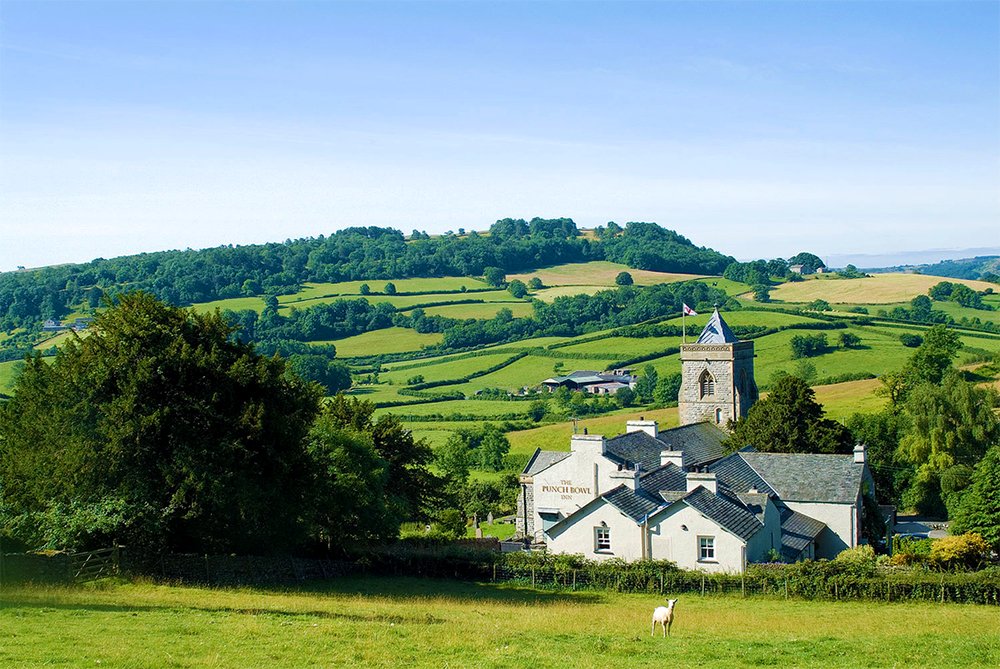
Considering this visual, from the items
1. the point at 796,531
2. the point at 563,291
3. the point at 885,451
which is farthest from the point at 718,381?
the point at 563,291

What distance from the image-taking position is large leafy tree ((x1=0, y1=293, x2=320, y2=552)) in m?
32.9

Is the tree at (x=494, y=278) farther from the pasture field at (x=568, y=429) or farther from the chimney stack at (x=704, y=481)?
the chimney stack at (x=704, y=481)

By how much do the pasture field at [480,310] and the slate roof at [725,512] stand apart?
117066 mm

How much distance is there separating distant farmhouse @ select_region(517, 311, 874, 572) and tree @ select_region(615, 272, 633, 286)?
126m

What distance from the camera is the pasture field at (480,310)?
160 m

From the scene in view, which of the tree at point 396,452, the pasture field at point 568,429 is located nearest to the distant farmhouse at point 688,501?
the tree at point 396,452

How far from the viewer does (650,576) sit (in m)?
36.7

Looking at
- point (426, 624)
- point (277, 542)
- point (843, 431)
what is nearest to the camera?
point (426, 624)

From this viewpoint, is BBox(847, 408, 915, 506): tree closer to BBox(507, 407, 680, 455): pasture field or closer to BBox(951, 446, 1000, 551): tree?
BBox(951, 446, 1000, 551): tree

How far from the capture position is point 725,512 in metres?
41.2

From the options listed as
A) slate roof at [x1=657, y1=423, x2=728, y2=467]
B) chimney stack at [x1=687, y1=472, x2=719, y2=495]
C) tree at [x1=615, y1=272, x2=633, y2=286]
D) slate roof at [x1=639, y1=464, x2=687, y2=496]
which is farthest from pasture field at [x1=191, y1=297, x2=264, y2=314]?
chimney stack at [x1=687, y1=472, x2=719, y2=495]

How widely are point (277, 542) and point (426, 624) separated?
475 inches

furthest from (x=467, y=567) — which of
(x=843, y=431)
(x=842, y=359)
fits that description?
(x=842, y=359)

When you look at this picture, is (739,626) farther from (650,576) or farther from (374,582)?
(374,582)
